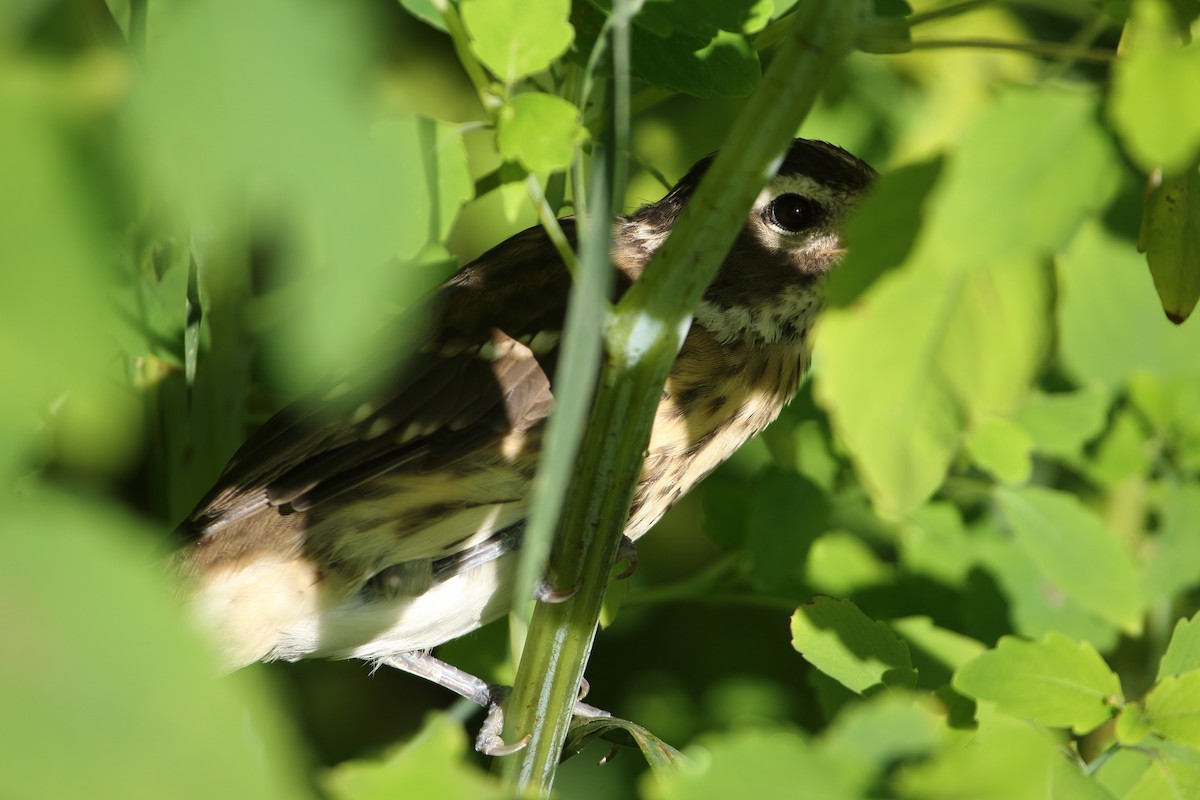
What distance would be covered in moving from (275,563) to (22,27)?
1798mm

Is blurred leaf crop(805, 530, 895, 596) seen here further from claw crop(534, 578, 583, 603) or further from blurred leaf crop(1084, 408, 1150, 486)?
claw crop(534, 578, 583, 603)

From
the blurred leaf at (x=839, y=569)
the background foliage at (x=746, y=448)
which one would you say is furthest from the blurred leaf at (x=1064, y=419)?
the blurred leaf at (x=839, y=569)

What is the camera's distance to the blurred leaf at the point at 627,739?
162cm

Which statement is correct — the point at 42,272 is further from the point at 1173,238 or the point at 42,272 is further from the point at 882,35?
the point at 1173,238

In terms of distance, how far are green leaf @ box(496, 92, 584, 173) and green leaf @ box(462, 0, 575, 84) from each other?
0.04m

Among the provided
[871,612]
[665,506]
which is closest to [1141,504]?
[871,612]

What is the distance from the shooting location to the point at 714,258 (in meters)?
1.14

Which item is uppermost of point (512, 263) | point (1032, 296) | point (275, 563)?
point (1032, 296)

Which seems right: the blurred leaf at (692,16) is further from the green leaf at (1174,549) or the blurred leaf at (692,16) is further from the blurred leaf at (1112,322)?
the green leaf at (1174,549)

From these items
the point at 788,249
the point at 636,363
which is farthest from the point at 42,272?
the point at 788,249

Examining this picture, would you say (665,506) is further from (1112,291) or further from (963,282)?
(963,282)

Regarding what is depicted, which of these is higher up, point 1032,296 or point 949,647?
point 1032,296

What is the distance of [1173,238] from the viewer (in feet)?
4.10

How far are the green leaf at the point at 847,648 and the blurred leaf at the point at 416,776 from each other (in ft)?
2.64
